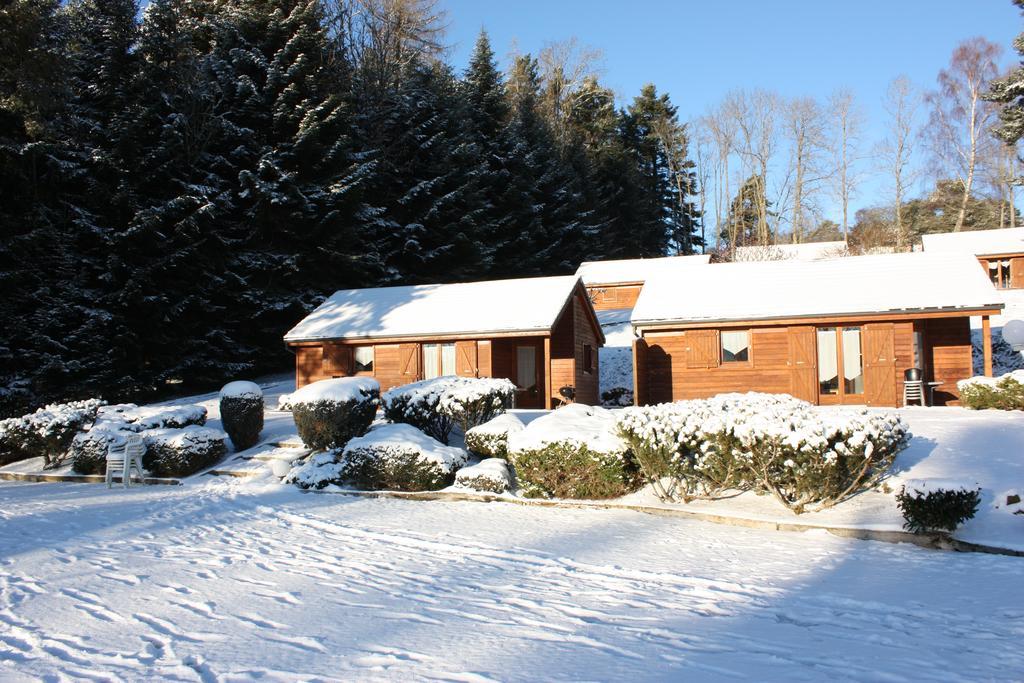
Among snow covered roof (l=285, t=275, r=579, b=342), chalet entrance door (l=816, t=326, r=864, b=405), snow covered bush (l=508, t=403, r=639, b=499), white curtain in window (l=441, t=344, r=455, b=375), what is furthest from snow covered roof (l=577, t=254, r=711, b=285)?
snow covered bush (l=508, t=403, r=639, b=499)

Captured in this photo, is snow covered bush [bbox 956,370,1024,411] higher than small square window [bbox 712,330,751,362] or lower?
lower

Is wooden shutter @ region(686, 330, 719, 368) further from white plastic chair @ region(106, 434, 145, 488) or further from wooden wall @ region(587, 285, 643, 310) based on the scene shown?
wooden wall @ region(587, 285, 643, 310)

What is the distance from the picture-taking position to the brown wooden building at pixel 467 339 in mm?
20328

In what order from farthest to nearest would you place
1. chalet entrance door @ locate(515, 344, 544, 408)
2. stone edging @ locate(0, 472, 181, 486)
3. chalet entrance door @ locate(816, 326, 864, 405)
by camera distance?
1. chalet entrance door @ locate(515, 344, 544, 408)
2. chalet entrance door @ locate(816, 326, 864, 405)
3. stone edging @ locate(0, 472, 181, 486)

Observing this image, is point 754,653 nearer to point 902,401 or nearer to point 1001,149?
point 902,401

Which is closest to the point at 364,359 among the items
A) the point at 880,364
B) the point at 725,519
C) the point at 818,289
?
the point at 818,289

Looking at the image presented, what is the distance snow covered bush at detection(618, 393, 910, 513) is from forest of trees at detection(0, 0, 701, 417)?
59.6 ft

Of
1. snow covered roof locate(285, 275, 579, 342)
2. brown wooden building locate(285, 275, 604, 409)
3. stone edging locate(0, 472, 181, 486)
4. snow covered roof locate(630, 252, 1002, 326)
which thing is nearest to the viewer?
stone edging locate(0, 472, 181, 486)

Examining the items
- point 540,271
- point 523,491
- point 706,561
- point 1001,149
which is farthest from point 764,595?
point 1001,149

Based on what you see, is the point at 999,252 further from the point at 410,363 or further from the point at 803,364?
the point at 410,363

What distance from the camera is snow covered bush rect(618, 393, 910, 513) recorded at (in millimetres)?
8289

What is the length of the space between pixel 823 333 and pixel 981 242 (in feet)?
78.7

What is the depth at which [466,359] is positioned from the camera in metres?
20.4

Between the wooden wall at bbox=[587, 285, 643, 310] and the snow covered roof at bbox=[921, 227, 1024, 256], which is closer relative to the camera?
the snow covered roof at bbox=[921, 227, 1024, 256]
